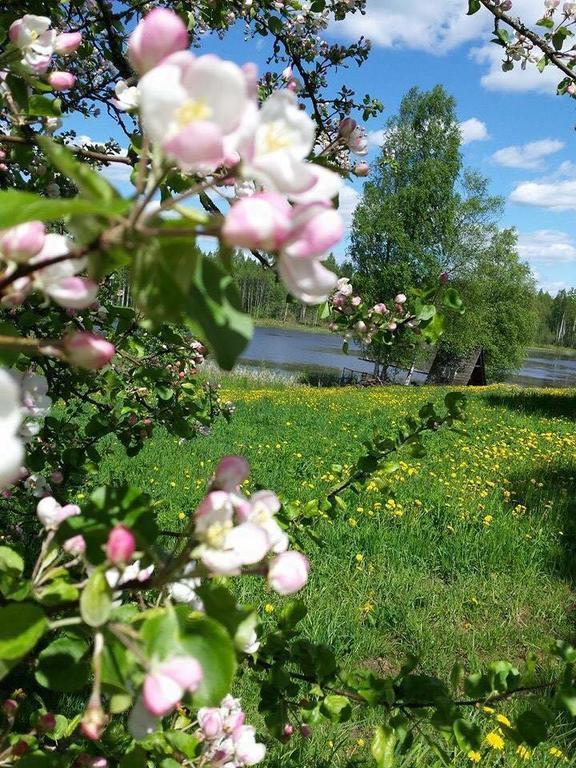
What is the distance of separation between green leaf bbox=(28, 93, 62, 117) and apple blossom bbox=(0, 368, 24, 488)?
0.75 metres

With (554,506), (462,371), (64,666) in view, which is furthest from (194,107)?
(462,371)

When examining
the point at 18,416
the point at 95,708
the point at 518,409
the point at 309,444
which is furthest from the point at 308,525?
the point at 518,409

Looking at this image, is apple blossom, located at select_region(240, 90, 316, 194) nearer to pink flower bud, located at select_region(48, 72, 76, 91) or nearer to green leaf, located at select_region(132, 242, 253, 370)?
green leaf, located at select_region(132, 242, 253, 370)

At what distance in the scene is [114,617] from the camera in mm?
590

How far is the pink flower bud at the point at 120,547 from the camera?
0.45 metres

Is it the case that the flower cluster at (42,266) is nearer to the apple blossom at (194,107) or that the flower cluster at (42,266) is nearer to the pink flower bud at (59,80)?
the apple blossom at (194,107)

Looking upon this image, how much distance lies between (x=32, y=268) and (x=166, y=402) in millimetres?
1477

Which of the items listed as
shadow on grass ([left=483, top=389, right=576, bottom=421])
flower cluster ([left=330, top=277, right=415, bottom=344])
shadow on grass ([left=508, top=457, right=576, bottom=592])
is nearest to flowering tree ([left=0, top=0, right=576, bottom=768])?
flower cluster ([left=330, top=277, right=415, bottom=344])

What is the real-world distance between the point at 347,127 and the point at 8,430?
927 millimetres

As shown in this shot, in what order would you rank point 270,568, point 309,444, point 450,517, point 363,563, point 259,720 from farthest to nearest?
point 309,444, point 450,517, point 363,563, point 259,720, point 270,568

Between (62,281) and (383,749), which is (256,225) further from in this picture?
(383,749)

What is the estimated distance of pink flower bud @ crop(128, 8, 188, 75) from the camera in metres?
0.44

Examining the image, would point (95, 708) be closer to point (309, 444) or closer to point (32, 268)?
point (32, 268)

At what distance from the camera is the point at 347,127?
112 cm
